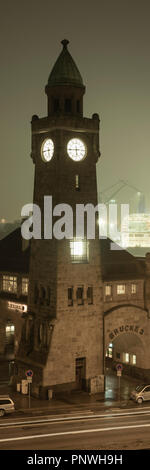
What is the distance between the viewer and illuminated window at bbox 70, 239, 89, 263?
167 feet

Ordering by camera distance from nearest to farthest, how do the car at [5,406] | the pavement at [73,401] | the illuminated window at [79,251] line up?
1. the car at [5,406]
2. the pavement at [73,401]
3. the illuminated window at [79,251]

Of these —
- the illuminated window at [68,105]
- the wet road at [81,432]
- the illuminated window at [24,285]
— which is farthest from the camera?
the illuminated window at [24,285]

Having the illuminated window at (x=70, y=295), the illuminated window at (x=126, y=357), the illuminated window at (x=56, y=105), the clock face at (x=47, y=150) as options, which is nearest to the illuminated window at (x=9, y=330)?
the illuminated window at (x=126, y=357)

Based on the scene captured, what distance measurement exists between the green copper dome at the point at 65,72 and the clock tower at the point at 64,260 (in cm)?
9

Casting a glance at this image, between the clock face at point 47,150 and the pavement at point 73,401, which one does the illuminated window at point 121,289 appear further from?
the clock face at point 47,150

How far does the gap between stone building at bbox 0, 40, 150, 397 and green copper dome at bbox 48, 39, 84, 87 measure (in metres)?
0.09

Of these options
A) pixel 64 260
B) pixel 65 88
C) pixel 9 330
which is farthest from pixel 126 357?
pixel 65 88

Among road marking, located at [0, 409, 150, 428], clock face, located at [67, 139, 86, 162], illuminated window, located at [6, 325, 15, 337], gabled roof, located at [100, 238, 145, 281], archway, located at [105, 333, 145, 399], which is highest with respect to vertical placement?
clock face, located at [67, 139, 86, 162]

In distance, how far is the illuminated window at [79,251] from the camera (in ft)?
167

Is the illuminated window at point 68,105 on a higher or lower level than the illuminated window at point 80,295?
higher

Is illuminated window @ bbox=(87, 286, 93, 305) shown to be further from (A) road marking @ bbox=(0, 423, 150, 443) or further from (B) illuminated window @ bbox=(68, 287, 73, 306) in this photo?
(A) road marking @ bbox=(0, 423, 150, 443)

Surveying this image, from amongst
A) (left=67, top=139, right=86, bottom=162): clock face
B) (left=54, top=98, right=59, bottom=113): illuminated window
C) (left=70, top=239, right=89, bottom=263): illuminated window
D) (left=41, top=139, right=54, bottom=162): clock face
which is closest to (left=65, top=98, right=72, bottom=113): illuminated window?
(left=54, top=98, right=59, bottom=113): illuminated window

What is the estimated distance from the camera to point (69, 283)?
50.2 metres

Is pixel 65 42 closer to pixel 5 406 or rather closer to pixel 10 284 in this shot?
pixel 10 284
